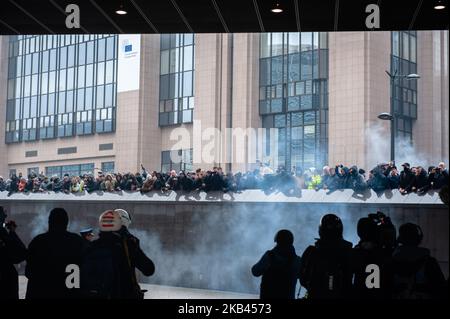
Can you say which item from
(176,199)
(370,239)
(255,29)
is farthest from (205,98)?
(370,239)

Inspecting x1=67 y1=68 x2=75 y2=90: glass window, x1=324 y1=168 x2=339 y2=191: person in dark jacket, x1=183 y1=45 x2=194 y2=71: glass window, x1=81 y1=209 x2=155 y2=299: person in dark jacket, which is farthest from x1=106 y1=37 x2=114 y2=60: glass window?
x1=81 y1=209 x2=155 y2=299: person in dark jacket

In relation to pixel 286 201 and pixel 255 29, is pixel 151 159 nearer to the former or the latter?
pixel 286 201

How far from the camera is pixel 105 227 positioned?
22.1 feet

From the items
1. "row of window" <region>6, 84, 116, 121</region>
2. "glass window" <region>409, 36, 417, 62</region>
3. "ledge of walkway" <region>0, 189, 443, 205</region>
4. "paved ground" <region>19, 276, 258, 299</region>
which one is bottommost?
"paved ground" <region>19, 276, 258, 299</region>

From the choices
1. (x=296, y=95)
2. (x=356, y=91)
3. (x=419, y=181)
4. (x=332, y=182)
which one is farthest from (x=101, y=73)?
(x=419, y=181)

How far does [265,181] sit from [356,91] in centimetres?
1997

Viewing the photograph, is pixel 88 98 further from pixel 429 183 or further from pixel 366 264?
pixel 366 264

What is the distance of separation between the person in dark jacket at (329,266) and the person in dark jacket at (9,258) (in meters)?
3.12

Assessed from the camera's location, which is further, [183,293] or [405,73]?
[405,73]

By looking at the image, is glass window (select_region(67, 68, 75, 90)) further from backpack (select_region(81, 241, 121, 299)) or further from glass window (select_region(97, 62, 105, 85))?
backpack (select_region(81, 241, 121, 299))

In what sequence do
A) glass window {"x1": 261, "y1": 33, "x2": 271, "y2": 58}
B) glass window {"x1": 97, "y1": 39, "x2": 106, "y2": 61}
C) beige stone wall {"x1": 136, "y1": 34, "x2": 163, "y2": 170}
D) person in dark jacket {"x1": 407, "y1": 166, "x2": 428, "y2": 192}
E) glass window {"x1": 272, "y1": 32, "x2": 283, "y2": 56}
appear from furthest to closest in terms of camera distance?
glass window {"x1": 97, "y1": 39, "x2": 106, "y2": 61} < beige stone wall {"x1": 136, "y1": 34, "x2": 163, "y2": 170} < glass window {"x1": 261, "y1": 33, "x2": 271, "y2": 58} < glass window {"x1": 272, "y1": 32, "x2": 283, "y2": 56} < person in dark jacket {"x1": 407, "y1": 166, "x2": 428, "y2": 192}

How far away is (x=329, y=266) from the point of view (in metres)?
6.61

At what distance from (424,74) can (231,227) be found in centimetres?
2494

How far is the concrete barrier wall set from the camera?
18.8m
